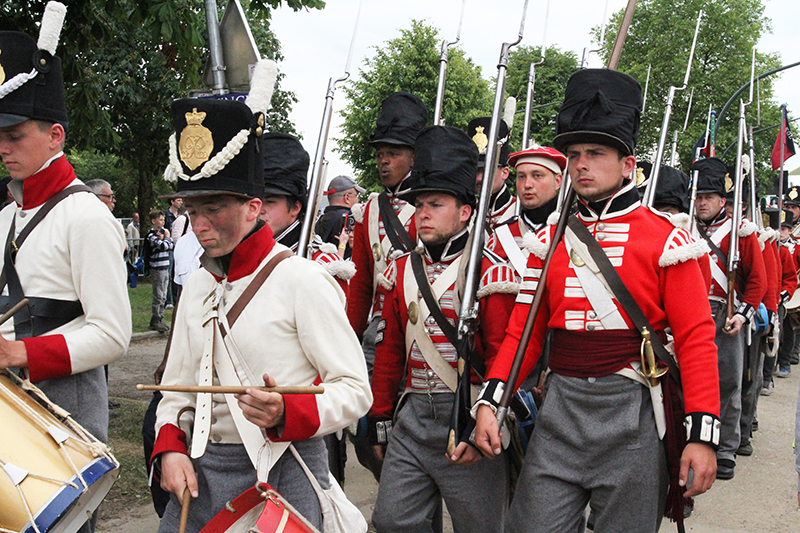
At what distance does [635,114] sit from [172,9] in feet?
14.9

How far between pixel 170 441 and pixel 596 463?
1713 millimetres

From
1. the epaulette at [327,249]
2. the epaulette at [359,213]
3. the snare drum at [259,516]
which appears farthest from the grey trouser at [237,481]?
the epaulette at [359,213]

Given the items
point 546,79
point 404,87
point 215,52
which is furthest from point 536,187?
point 546,79

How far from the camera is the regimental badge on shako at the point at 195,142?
108 inches

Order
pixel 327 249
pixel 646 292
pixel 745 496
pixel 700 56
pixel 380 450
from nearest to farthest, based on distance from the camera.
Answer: pixel 646 292
pixel 380 450
pixel 327 249
pixel 745 496
pixel 700 56

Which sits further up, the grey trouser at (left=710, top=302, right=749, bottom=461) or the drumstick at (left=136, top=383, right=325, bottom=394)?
the drumstick at (left=136, top=383, right=325, bottom=394)

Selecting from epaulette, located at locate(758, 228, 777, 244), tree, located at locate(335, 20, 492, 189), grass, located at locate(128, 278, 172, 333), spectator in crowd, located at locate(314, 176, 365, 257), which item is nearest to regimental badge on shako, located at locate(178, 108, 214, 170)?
epaulette, located at locate(758, 228, 777, 244)

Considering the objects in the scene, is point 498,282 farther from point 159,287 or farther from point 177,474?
point 159,287

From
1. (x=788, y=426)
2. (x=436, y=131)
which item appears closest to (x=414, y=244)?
(x=436, y=131)

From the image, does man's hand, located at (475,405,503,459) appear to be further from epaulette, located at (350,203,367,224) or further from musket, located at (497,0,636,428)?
epaulette, located at (350,203,367,224)

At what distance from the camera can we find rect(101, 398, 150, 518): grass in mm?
5668

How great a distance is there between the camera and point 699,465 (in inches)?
124

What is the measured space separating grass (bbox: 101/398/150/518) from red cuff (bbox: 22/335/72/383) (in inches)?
104

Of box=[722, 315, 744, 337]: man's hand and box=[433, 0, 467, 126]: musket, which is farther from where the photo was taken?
box=[722, 315, 744, 337]: man's hand
